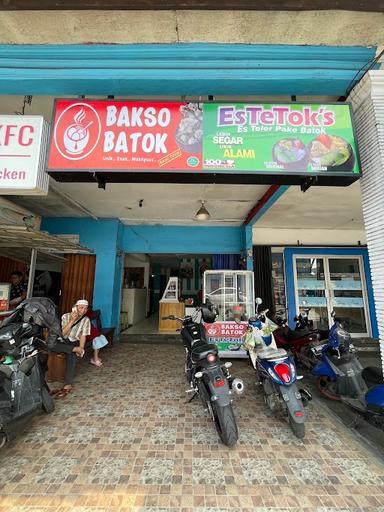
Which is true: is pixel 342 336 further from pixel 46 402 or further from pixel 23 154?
pixel 23 154

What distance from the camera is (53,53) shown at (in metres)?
1.96

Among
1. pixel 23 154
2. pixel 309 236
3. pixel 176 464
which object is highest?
pixel 309 236

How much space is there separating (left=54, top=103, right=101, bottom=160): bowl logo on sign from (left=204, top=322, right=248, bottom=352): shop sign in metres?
3.85

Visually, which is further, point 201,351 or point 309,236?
point 309,236

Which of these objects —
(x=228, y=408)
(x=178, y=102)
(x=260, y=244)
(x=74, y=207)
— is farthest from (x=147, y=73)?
(x=260, y=244)

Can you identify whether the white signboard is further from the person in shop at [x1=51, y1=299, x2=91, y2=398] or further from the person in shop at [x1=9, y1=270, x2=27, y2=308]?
the person in shop at [x1=9, y1=270, x2=27, y2=308]

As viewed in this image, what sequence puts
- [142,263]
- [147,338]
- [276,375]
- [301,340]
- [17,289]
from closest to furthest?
[276,375] < [301,340] < [17,289] < [147,338] < [142,263]

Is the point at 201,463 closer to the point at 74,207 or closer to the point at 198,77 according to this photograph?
the point at 198,77

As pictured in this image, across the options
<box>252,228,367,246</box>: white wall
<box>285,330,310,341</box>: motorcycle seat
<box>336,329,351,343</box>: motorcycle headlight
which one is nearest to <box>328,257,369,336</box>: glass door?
<box>252,228,367,246</box>: white wall

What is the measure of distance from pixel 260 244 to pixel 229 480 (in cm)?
539

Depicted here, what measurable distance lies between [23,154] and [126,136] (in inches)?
33.9

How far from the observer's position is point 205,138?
6.32 feet

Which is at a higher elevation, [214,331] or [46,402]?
[214,331]

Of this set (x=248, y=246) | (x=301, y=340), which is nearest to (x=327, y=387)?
(x=301, y=340)
